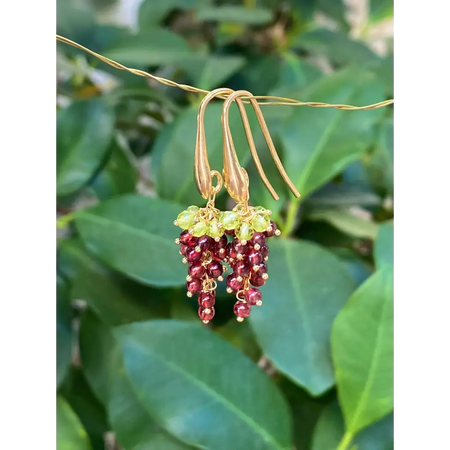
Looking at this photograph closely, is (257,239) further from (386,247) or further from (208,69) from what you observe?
(208,69)

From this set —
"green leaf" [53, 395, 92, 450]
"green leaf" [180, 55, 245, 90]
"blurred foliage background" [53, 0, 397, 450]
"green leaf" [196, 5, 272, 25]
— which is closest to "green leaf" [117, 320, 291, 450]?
"blurred foliage background" [53, 0, 397, 450]

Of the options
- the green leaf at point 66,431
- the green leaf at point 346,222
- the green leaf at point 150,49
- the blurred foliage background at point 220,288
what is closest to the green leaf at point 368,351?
the blurred foliage background at point 220,288

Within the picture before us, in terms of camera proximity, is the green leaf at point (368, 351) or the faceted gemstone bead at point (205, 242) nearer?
the faceted gemstone bead at point (205, 242)

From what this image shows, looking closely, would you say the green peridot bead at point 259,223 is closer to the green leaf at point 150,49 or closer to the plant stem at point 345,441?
the plant stem at point 345,441

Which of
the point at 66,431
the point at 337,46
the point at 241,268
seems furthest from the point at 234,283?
the point at 337,46

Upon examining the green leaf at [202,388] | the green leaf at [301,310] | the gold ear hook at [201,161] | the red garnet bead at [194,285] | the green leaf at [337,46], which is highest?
the green leaf at [337,46]

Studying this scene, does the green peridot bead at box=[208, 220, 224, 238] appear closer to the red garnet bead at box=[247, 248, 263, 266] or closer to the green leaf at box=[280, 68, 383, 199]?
the red garnet bead at box=[247, 248, 263, 266]
